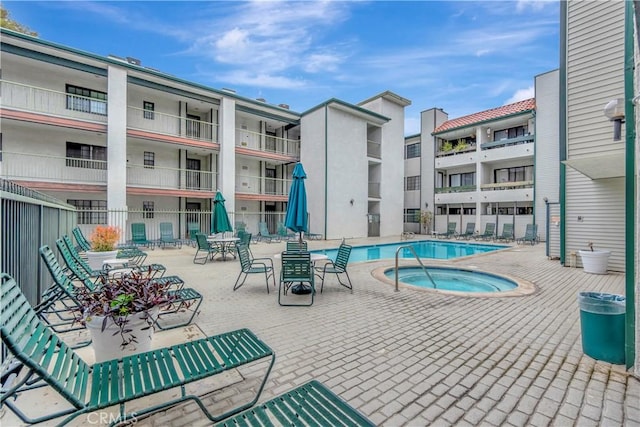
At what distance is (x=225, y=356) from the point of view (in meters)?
2.40

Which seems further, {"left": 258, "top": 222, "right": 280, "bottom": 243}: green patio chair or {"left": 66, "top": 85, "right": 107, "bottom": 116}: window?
{"left": 258, "top": 222, "right": 280, "bottom": 243}: green patio chair

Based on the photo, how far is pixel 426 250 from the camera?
52.4 feet

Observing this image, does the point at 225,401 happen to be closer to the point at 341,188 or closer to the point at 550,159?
the point at 341,188

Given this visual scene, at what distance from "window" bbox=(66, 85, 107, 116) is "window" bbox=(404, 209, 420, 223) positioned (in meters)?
23.5

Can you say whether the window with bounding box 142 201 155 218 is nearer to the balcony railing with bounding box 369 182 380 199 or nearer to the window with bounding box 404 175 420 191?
the balcony railing with bounding box 369 182 380 199

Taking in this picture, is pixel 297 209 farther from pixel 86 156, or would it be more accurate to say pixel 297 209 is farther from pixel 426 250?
pixel 86 156

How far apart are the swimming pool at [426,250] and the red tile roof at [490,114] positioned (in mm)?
10615

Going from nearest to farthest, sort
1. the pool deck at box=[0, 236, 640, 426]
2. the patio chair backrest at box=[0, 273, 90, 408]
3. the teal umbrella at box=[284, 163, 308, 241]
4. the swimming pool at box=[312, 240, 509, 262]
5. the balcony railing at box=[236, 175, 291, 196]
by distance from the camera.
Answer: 1. the patio chair backrest at box=[0, 273, 90, 408]
2. the pool deck at box=[0, 236, 640, 426]
3. the teal umbrella at box=[284, 163, 308, 241]
4. the swimming pool at box=[312, 240, 509, 262]
5. the balcony railing at box=[236, 175, 291, 196]

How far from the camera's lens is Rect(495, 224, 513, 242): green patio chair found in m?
18.8

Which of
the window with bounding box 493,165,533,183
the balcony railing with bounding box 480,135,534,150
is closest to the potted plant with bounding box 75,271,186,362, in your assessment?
the balcony railing with bounding box 480,135,534,150

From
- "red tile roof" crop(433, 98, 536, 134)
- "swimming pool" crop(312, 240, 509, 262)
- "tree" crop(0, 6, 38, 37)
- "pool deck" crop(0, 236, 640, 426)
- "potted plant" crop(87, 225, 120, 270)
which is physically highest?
"tree" crop(0, 6, 38, 37)

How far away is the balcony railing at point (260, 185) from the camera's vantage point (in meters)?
20.2

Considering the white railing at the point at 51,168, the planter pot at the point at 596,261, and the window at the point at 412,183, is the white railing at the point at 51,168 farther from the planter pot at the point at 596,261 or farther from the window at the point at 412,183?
the window at the point at 412,183

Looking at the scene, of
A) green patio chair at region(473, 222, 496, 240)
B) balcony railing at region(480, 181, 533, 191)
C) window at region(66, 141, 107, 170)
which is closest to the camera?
window at region(66, 141, 107, 170)
